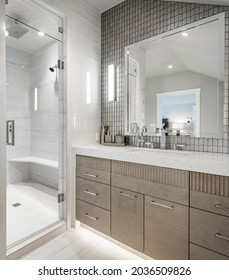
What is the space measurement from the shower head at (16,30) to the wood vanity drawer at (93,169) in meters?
1.77

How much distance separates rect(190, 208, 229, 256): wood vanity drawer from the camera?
105cm

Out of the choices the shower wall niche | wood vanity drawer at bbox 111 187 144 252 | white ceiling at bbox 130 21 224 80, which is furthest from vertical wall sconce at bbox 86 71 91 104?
wood vanity drawer at bbox 111 187 144 252

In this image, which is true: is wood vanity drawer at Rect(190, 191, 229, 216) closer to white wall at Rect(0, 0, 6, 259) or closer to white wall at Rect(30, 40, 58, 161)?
white wall at Rect(0, 0, 6, 259)

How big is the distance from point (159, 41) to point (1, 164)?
1.88 m

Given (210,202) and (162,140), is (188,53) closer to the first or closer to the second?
(162,140)

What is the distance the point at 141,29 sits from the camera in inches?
77.0

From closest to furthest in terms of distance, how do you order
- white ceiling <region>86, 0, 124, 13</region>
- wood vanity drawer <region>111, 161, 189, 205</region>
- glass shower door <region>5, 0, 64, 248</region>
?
1. wood vanity drawer <region>111, 161, 189, 205</region>
2. white ceiling <region>86, 0, 124, 13</region>
3. glass shower door <region>5, 0, 64, 248</region>

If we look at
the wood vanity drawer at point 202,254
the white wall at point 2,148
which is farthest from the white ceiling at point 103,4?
the wood vanity drawer at point 202,254

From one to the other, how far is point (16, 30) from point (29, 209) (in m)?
2.37

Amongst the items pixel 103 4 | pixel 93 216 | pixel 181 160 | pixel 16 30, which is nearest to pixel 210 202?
pixel 181 160

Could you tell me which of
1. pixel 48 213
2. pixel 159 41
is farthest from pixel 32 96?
pixel 159 41

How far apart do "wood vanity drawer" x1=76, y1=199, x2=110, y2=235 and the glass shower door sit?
0.40m

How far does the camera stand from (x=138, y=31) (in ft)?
6.50

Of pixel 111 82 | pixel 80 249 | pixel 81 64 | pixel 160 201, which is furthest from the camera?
pixel 111 82
